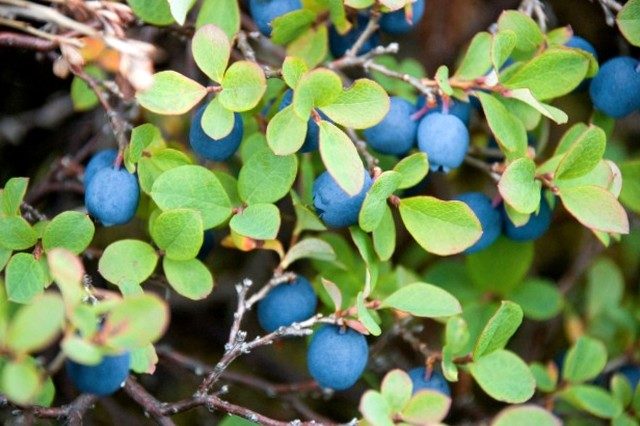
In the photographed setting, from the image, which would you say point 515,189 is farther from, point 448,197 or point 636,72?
point 448,197

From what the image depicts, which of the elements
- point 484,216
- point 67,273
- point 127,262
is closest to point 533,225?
point 484,216

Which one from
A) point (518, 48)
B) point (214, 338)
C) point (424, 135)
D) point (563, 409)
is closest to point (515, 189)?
point (424, 135)

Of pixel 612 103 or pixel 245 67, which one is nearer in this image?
pixel 245 67

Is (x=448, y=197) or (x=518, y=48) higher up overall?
(x=518, y=48)

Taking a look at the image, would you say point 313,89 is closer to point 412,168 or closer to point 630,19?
point 412,168

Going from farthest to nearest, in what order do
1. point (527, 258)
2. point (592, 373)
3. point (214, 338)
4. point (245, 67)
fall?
1. point (214, 338)
2. point (527, 258)
3. point (592, 373)
4. point (245, 67)

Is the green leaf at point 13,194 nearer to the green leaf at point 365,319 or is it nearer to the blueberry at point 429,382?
the green leaf at point 365,319
